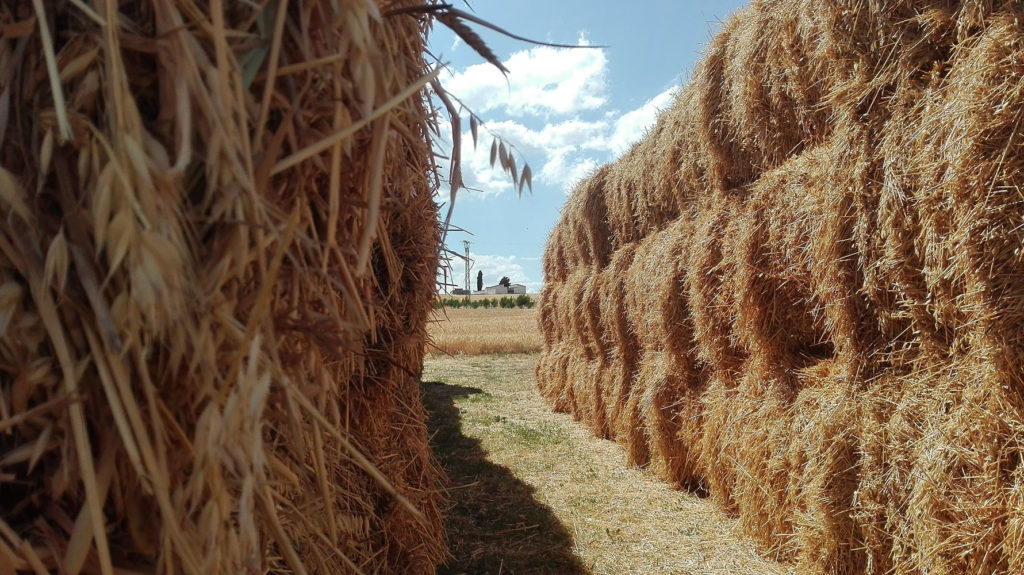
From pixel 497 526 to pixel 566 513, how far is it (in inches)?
26.0

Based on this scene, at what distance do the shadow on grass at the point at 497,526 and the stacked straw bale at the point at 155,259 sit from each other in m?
2.11

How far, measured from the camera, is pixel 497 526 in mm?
4453

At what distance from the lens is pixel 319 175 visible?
1137 mm

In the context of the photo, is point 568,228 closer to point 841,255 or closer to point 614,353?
point 614,353

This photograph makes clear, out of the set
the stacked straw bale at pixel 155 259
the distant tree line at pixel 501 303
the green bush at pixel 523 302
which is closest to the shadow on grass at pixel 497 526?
the stacked straw bale at pixel 155 259

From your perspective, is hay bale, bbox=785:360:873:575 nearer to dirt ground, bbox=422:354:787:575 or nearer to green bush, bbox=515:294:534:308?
dirt ground, bbox=422:354:787:575

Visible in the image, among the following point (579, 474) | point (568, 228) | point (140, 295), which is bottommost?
point (579, 474)

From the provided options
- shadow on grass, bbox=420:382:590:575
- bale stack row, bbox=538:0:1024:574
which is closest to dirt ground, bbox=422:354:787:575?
shadow on grass, bbox=420:382:590:575

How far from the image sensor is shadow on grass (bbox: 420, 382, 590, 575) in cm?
376

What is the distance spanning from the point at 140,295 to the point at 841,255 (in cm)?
332

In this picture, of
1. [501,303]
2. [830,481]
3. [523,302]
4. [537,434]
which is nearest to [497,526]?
[830,481]

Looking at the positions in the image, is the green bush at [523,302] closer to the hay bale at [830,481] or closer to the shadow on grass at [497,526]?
the shadow on grass at [497,526]

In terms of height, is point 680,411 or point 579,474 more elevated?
point 680,411

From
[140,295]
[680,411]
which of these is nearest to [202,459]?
[140,295]
